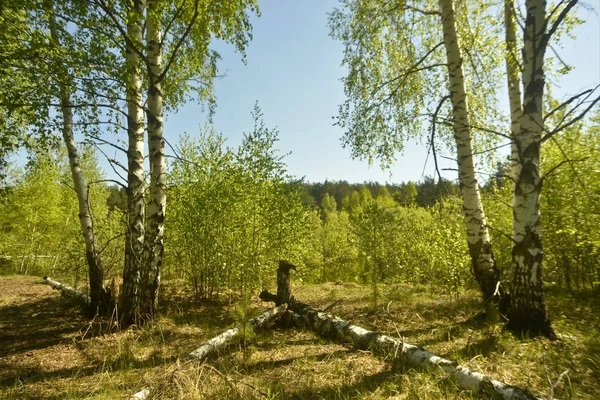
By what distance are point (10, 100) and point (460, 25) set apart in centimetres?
802

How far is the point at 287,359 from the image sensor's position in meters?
3.70

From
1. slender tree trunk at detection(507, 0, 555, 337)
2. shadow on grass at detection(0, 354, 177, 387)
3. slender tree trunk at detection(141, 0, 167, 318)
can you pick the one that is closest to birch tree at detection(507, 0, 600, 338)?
slender tree trunk at detection(507, 0, 555, 337)

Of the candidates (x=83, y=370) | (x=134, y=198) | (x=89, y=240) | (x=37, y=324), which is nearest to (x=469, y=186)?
(x=134, y=198)

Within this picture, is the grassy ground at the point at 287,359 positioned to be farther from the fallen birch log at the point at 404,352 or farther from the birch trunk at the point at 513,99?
the birch trunk at the point at 513,99

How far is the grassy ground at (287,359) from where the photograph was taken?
2719 mm

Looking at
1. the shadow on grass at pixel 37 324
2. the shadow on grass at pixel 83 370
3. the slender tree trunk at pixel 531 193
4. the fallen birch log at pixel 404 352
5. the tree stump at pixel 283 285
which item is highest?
the slender tree trunk at pixel 531 193

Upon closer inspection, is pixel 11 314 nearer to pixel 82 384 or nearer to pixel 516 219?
pixel 82 384

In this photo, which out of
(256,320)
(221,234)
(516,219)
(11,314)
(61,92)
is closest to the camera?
(516,219)

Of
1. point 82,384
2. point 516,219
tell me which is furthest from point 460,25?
point 82,384

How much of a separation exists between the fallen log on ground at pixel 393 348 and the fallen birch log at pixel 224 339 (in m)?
0.42

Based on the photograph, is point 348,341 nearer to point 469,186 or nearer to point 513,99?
point 469,186

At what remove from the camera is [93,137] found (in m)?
4.37

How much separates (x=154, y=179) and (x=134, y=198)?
1.52 feet

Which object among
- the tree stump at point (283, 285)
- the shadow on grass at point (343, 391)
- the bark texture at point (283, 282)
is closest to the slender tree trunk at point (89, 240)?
the tree stump at point (283, 285)
